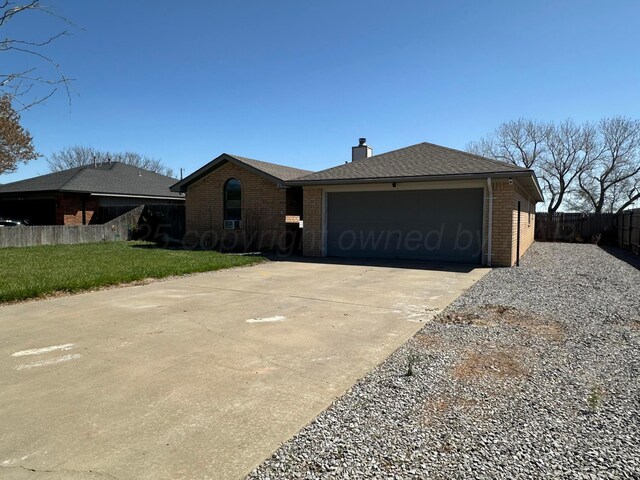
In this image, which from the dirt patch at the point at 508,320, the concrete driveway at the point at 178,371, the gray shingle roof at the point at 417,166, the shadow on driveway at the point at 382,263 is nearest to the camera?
the concrete driveway at the point at 178,371

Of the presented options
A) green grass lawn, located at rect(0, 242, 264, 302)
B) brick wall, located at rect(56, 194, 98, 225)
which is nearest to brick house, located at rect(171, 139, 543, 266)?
green grass lawn, located at rect(0, 242, 264, 302)

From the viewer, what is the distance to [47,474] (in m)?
2.46

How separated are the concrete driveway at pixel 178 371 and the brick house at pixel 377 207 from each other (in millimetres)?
5150

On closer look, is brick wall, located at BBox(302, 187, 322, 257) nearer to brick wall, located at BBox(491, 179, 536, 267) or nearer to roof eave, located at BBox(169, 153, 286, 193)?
roof eave, located at BBox(169, 153, 286, 193)

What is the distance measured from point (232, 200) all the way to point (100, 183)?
1097cm

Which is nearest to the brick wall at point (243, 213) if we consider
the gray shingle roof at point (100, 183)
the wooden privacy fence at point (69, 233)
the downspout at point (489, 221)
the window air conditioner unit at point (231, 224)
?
the window air conditioner unit at point (231, 224)

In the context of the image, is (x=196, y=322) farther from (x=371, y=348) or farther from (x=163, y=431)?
(x=163, y=431)

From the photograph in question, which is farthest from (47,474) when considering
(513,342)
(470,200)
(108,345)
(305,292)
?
(470,200)

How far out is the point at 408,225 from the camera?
13656 millimetres

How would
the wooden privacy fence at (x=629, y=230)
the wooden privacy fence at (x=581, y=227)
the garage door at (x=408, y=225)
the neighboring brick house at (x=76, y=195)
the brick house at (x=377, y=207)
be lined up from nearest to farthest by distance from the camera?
the brick house at (x=377, y=207) → the garage door at (x=408, y=225) → the wooden privacy fence at (x=629, y=230) → the neighboring brick house at (x=76, y=195) → the wooden privacy fence at (x=581, y=227)

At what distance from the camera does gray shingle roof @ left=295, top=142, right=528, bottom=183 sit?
40.7 feet

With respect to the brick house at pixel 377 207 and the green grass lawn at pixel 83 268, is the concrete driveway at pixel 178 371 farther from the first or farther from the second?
the brick house at pixel 377 207

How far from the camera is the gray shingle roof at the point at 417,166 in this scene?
12.4 m

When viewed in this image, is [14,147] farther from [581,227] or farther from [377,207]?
[581,227]
